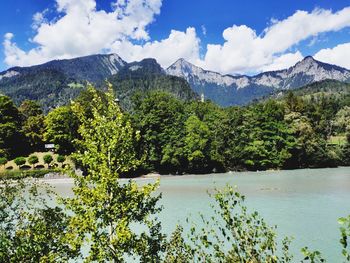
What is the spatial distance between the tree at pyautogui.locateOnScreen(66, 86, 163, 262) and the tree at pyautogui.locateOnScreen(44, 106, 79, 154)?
7075 cm

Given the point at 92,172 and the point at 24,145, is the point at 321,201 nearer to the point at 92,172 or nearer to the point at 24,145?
the point at 92,172

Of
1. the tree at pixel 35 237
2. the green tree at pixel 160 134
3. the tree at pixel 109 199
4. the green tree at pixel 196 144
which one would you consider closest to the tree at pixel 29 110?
the green tree at pixel 160 134

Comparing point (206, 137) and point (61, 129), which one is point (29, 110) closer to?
point (61, 129)

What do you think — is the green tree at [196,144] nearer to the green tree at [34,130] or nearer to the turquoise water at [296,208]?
the turquoise water at [296,208]

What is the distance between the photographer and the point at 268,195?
41094mm

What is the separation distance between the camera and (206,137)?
7888cm

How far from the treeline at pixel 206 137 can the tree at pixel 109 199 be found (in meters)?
65.1

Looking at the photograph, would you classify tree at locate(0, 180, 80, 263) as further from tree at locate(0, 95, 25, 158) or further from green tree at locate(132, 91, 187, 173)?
tree at locate(0, 95, 25, 158)

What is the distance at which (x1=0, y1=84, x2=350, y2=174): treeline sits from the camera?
256ft

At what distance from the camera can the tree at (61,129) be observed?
8006cm

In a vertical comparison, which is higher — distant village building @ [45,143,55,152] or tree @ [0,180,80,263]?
distant village building @ [45,143,55,152]

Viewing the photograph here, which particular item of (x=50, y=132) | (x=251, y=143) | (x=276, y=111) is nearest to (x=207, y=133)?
(x=251, y=143)

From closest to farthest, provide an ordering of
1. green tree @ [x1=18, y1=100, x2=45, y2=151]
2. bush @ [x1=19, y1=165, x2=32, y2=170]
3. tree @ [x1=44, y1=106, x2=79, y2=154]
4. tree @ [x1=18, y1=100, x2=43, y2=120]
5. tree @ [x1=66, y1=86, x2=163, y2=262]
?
tree @ [x1=66, y1=86, x2=163, y2=262] → bush @ [x1=19, y1=165, x2=32, y2=170] → tree @ [x1=44, y1=106, x2=79, y2=154] → green tree @ [x1=18, y1=100, x2=45, y2=151] → tree @ [x1=18, y1=100, x2=43, y2=120]

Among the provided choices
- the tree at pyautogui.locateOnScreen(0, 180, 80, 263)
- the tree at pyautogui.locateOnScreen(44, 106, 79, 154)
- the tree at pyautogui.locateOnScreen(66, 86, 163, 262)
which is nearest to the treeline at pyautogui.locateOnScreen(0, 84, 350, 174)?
the tree at pyautogui.locateOnScreen(44, 106, 79, 154)
